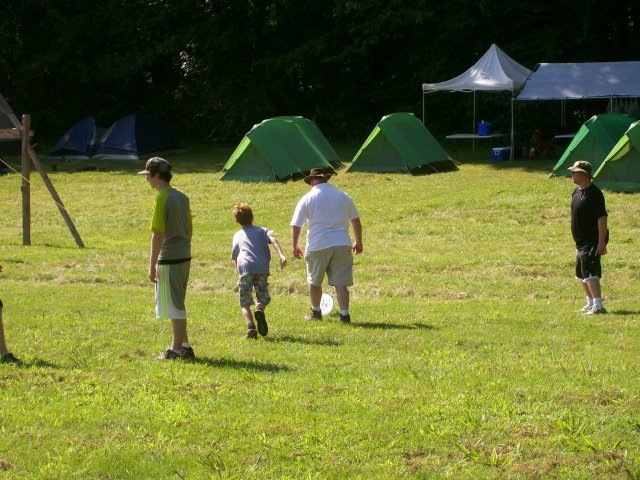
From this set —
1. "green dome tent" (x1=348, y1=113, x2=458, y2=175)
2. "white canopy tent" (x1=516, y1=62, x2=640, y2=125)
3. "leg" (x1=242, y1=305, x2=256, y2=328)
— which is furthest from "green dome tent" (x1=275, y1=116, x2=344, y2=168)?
"leg" (x1=242, y1=305, x2=256, y2=328)

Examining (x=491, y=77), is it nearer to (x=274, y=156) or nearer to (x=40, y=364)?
(x=274, y=156)

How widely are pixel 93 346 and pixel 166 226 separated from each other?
130 cm

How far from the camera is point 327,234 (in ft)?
33.1

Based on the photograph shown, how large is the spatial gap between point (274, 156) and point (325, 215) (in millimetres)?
14377

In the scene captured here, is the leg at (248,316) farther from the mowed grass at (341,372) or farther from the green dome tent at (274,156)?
the green dome tent at (274,156)

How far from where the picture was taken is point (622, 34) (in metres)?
34.4

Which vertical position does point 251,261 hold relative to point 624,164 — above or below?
below

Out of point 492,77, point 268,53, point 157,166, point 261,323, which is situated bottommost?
point 261,323

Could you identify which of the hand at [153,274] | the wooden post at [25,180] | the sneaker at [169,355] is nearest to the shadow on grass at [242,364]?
the sneaker at [169,355]

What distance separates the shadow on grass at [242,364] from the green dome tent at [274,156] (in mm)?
15894

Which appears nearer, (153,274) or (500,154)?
(153,274)

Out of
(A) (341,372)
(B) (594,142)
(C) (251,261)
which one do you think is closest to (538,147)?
(B) (594,142)

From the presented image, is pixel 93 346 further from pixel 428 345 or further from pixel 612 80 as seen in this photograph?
pixel 612 80

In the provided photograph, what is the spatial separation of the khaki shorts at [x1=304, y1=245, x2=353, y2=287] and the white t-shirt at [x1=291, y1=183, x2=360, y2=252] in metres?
0.06
